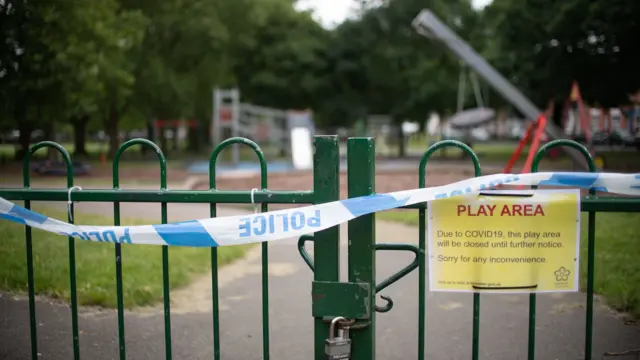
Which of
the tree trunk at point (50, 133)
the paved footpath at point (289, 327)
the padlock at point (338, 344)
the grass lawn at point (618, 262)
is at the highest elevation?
the tree trunk at point (50, 133)

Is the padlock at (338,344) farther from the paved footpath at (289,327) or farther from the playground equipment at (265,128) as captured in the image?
the playground equipment at (265,128)

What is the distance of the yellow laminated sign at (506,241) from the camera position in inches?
93.0

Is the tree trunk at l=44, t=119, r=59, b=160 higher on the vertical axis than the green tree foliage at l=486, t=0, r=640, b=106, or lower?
lower

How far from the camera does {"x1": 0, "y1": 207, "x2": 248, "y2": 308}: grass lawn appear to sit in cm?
438

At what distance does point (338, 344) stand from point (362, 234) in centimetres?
42

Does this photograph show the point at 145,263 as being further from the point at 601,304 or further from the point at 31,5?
the point at 601,304

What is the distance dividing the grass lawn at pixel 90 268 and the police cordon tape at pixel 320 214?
119 centimetres

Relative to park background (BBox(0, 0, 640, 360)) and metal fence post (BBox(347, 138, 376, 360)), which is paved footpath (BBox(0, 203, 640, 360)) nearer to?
park background (BBox(0, 0, 640, 360))

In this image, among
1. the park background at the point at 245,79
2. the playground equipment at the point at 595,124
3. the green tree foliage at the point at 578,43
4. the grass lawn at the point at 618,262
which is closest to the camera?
the park background at the point at 245,79

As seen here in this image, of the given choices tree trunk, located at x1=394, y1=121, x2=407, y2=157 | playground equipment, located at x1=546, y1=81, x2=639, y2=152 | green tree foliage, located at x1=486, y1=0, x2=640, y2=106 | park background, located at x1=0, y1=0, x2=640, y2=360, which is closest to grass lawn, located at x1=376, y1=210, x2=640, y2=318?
park background, located at x1=0, y1=0, x2=640, y2=360

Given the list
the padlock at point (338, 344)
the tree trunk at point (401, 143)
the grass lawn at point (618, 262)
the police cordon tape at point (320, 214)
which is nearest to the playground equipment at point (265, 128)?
the tree trunk at point (401, 143)

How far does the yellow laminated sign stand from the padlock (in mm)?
396

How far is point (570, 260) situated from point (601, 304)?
114 inches

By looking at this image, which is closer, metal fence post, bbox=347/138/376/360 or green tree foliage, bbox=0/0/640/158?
metal fence post, bbox=347/138/376/360
